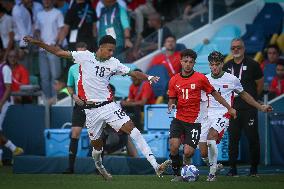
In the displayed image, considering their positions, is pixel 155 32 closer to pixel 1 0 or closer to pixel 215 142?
pixel 1 0

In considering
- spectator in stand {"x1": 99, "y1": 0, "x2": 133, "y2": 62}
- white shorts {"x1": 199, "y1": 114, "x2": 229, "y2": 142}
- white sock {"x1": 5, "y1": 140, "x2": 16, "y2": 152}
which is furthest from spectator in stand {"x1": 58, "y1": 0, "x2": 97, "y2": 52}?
white shorts {"x1": 199, "y1": 114, "x2": 229, "y2": 142}

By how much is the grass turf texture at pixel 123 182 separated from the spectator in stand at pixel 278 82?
14.0ft

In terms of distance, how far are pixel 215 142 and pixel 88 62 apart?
2533mm

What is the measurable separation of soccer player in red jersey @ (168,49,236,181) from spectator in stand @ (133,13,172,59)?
25.2 ft

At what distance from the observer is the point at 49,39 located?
24812 mm

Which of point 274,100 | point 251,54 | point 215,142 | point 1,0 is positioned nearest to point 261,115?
point 274,100

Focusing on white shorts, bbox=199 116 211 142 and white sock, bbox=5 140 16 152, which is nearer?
white shorts, bbox=199 116 211 142

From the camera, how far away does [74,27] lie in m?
24.3

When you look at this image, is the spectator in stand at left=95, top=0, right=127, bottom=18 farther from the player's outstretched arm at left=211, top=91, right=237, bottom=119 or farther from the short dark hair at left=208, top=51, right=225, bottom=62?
the player's outstretched arm at left=211, top=91, right=237, bottom=119

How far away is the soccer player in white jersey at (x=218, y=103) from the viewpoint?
58.9 feet

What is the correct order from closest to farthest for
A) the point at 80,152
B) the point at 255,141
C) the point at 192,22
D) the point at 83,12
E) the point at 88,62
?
the point at 88,62 → the point at 255,141 → the point at 80,152 → the point at 83,12 → the point at 192,22

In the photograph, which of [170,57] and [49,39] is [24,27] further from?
[170,57]

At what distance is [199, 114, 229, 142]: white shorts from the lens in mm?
18031

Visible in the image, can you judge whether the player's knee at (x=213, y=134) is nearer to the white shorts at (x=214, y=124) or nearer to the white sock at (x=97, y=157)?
the white shorts at (x=214, y=124)
